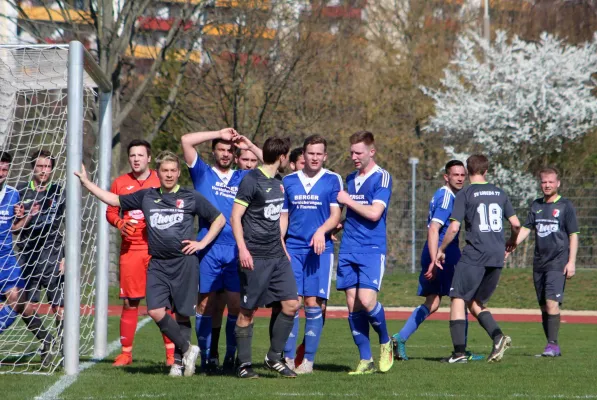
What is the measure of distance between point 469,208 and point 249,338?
299cm

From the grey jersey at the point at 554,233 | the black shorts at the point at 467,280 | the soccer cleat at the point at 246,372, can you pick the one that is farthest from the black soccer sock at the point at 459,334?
the soccer cleat at the point at 246,372

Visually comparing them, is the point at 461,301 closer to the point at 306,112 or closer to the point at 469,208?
the point at 469,208

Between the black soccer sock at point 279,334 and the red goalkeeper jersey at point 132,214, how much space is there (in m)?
1.87

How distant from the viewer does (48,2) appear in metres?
22.6

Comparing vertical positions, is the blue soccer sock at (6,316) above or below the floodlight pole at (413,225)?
below

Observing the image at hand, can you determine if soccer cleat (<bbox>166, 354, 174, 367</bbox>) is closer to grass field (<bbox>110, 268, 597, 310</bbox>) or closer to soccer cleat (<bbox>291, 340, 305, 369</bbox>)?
soccer cleat (<bbox>291, 340, 305, 369</bbox>)

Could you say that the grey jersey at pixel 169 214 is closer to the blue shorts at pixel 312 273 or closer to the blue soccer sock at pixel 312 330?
the blue shorts at pixel 312 273

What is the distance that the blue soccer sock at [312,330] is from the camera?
824 cm

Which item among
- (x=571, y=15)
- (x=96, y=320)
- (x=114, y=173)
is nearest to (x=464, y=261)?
(x=96, y=320)

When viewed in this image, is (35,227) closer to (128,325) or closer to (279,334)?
(128,325)

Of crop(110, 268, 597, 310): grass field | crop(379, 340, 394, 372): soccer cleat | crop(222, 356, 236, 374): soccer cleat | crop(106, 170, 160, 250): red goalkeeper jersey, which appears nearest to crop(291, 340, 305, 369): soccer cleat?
crop(222, 356, 236, 374): soccer cleat

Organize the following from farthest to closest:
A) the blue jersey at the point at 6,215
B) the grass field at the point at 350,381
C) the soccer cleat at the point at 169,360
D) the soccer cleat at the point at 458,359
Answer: the soccer cleat at the point at 458,359, the blue jersey at the point at 6,215, the soccer cleat at the point at 169,360, the grass field at the point at 350,381

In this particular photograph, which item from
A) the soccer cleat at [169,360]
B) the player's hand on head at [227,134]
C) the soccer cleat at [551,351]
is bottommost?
the soccer cleat at [551,351]

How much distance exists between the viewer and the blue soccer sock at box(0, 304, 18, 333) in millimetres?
8984
